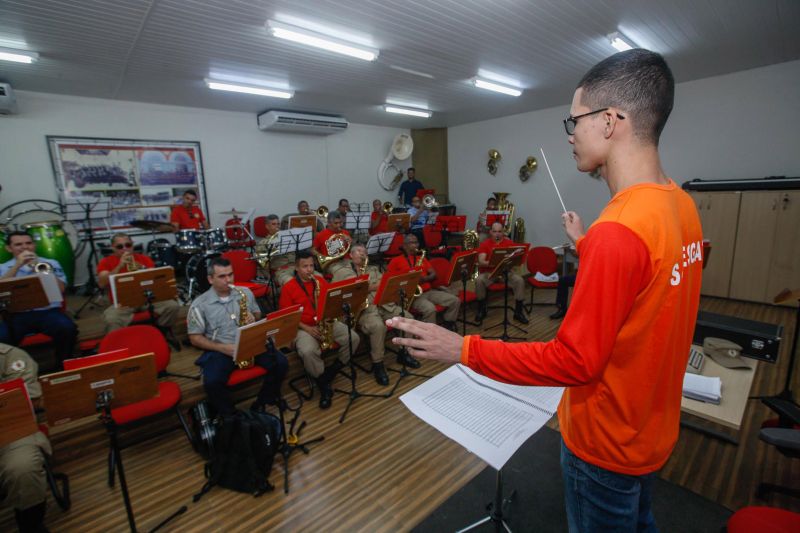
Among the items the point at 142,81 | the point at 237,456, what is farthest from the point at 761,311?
the point at 142,81

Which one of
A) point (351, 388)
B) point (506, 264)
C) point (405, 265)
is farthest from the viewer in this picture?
point (405, 265)

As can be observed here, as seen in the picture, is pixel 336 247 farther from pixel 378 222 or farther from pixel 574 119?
pixel 574 119

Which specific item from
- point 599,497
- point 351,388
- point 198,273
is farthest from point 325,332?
point 599,497

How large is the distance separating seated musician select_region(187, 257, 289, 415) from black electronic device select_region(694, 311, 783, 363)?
3.57m

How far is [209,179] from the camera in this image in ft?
27.9

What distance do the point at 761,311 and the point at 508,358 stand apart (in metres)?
7.82

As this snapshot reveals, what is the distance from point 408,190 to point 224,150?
17.7 ft

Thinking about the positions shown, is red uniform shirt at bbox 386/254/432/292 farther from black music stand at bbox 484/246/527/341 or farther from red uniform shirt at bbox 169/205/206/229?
red uniform shirt at bbox 169/205/206/229

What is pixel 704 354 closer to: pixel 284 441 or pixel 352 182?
pixel 284 441

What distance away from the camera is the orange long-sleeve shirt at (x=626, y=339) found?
0.83 meters

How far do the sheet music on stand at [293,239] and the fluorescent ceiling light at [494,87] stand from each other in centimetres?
407

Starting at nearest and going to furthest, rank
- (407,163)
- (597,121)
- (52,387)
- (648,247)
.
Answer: (648,247) → (597,121) → (52,387) → (407,163)

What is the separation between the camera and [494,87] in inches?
277

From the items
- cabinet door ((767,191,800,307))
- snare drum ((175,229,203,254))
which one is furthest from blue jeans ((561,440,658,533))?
cabinet door ((767,191,800,307))
